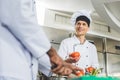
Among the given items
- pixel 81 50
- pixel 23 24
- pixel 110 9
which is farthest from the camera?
pixel 110 9

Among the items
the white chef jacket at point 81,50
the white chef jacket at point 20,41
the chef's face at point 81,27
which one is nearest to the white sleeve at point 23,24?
the white chef jacket at point 20,41

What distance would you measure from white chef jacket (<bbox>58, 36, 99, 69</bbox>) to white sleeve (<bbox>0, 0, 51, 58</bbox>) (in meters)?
1.14

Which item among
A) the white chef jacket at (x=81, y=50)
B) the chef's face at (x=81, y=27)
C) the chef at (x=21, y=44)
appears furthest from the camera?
the chef's face at (x=81, y=27)

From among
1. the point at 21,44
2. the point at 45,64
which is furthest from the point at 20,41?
the point at 45,64

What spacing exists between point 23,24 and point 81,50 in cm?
130

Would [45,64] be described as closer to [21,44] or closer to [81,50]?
[21,44]

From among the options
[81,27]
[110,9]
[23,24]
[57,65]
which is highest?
[110,9]

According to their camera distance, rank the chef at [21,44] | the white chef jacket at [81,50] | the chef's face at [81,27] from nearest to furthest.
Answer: the chef at [21,44], the white chef jacket at [81,50], the chef's face at [81,27]

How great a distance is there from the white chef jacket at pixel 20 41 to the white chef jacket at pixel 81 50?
3.71 feet

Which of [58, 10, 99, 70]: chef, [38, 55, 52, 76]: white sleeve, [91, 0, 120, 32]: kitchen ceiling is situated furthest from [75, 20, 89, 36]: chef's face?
[38, 55, 52, 76]: white sleeve

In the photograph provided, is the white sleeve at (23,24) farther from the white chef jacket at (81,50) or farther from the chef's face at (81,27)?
the chef's face at (81,27)

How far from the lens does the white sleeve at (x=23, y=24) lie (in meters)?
0.71

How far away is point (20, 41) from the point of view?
74 cm

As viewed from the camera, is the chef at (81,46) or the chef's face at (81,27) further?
the chef's face at (81,27)
